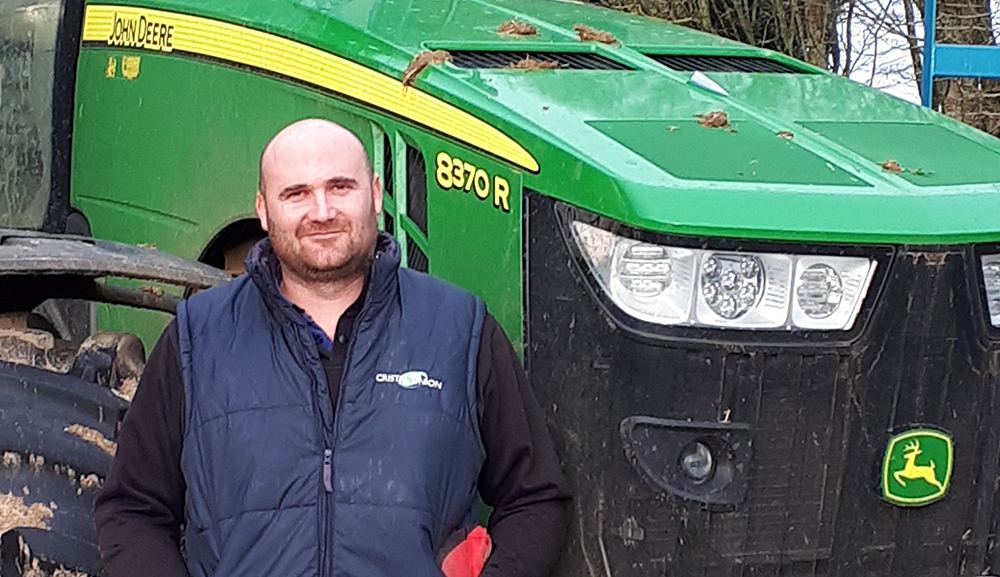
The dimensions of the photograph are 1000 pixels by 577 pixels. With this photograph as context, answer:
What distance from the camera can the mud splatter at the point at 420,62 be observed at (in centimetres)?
285

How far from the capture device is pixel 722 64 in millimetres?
3291

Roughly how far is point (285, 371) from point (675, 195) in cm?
68

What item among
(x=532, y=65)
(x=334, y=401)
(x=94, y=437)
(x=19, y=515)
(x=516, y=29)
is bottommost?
(x=19, y=515)

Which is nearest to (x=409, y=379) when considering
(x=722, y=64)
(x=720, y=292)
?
(x=720, y=292)

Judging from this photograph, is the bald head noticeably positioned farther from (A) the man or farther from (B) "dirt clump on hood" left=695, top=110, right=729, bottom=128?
(B) "dirt clump on hood" left=695, top=110, right=729, bottom=128

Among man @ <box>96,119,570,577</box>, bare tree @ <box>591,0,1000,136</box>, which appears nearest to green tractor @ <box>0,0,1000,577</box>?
man @ <box>96,119,570,577</box>

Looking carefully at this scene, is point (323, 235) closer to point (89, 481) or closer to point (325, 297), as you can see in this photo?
point (325, 297)

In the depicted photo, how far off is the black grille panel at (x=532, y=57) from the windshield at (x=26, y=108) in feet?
4.35

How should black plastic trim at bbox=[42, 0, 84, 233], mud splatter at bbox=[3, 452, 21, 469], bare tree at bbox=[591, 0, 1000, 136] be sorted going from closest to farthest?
mud splatter at bbox=[3, 452, 21, 469] < black plastic trim at bbox=[42, 0, 84, 233] < bare tree at bbox=[591, 0, 1000, 136]

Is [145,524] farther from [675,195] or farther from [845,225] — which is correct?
[845,225]

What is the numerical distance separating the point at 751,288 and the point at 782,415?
216 millimetres

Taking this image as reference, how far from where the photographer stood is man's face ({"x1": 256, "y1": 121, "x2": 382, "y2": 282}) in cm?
246

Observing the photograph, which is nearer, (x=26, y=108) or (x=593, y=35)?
(x=593, y=35)

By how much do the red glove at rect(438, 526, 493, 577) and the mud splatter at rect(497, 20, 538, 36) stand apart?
1.16 meters
